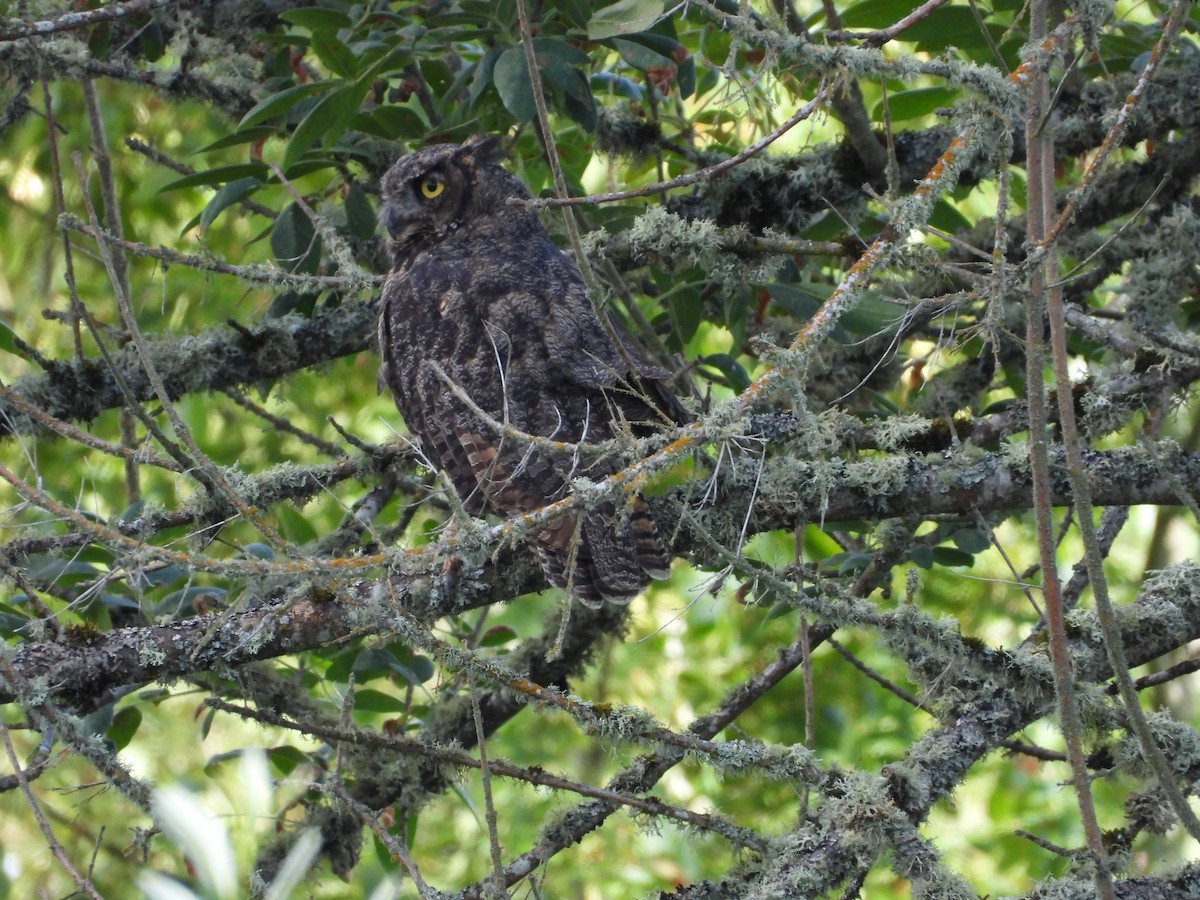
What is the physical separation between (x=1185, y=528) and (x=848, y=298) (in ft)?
14.9

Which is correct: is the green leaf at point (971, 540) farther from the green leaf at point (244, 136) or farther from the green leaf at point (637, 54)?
the green leaf at point (244, 136)

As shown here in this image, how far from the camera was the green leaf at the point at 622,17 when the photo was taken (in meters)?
2.31

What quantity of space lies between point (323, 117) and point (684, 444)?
1.58m

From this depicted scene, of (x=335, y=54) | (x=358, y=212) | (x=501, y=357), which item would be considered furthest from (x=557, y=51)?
(x=358, y=212)

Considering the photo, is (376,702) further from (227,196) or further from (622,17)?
(622,17)

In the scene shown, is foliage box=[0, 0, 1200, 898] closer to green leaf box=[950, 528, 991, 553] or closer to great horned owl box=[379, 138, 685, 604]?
green leaf box=[950, 528, 991, 553]

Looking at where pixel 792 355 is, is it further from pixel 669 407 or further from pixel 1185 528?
pixel 1185 528

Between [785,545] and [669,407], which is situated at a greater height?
[785,545]

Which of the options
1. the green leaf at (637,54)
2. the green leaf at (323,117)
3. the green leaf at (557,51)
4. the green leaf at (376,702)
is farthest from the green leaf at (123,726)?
the green leaf at (637,54)

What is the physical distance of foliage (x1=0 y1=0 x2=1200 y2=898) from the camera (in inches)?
73.0

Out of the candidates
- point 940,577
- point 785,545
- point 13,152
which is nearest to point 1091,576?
point 785,545

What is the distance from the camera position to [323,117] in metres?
2.77

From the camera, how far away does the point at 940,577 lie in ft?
17.7

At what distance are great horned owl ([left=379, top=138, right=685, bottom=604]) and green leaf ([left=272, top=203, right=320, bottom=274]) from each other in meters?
0.23
